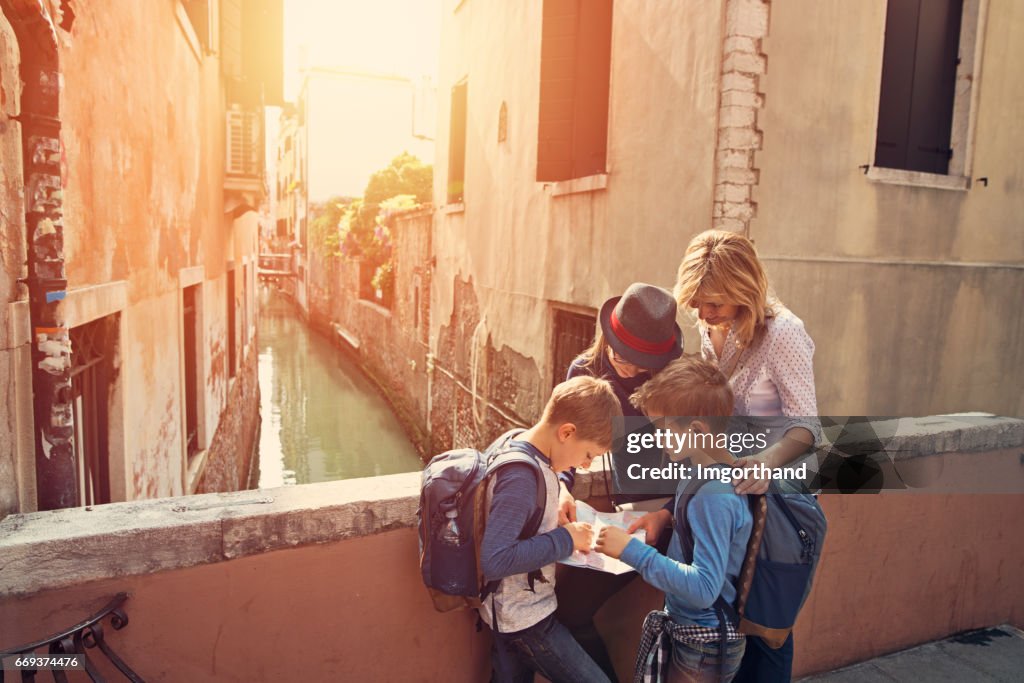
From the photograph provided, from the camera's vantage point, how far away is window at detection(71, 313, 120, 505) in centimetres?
340

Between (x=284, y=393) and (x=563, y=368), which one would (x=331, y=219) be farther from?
(x=563, y=368)

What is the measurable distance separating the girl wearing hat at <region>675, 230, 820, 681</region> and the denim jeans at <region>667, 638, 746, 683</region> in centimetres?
19

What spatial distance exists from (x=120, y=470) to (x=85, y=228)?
53.4 inches

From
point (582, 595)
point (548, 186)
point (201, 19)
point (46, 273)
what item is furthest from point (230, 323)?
point (582, 595)

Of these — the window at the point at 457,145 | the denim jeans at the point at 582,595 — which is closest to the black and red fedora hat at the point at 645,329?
the denim jeans at the point at 582,595

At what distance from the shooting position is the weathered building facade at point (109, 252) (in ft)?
7.63

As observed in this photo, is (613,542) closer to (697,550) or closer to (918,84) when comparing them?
(697,550)

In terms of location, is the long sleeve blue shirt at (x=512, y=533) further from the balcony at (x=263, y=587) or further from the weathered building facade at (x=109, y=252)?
the weathered building facade at (x=109, y=252)

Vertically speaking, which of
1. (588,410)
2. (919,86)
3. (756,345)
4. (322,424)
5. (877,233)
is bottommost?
(322,424)

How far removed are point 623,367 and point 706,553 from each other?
771 mm

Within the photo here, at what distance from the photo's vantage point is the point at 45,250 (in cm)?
242

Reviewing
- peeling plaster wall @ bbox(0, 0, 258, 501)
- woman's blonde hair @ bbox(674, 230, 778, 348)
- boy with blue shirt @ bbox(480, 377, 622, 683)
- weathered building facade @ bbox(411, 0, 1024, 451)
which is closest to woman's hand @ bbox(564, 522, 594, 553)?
boy with blue shirt @ bbox(480, 377, 622, 683)

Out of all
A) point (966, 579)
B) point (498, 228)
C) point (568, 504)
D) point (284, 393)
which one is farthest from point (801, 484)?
point (284, 393)

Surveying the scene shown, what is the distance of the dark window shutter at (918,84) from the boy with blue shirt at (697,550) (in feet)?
16.1
